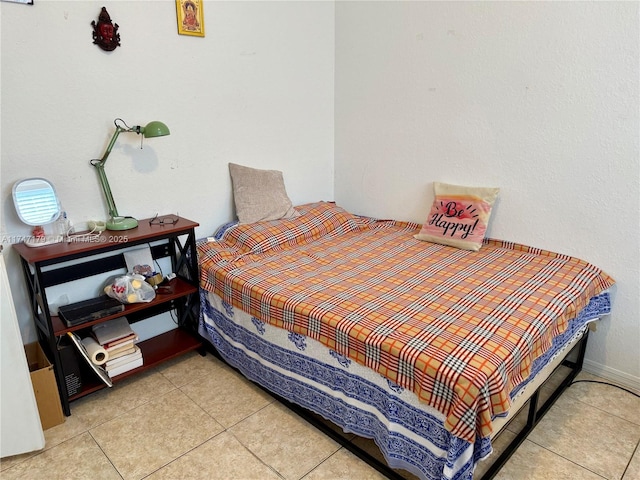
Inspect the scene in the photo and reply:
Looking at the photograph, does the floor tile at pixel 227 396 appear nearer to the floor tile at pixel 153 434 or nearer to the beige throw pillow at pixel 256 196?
the floor tile at pixel 153 434

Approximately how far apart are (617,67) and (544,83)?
0.31 metres

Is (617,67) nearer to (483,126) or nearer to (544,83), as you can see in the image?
(544,83)

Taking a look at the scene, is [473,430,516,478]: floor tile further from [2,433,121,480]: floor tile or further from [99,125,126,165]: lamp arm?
[99,125,126,165]: lamp arm

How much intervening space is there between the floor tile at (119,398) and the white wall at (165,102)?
450mm

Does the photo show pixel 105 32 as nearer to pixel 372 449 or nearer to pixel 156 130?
pixel 156 130

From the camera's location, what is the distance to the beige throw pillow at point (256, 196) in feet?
8.67

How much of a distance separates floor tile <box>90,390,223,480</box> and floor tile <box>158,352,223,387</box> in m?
0.17

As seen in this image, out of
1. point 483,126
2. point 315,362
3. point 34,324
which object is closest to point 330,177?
point 483,126

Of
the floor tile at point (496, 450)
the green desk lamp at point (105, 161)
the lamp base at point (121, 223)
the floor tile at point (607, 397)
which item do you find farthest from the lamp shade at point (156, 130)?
the floor tile at point (607, 397)

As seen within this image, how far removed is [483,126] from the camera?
7.95 ft

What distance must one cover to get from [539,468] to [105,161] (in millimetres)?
2349

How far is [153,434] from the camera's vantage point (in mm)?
1851

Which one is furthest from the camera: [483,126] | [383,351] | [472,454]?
[483,126]

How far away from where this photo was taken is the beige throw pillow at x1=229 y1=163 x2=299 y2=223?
2643mm
